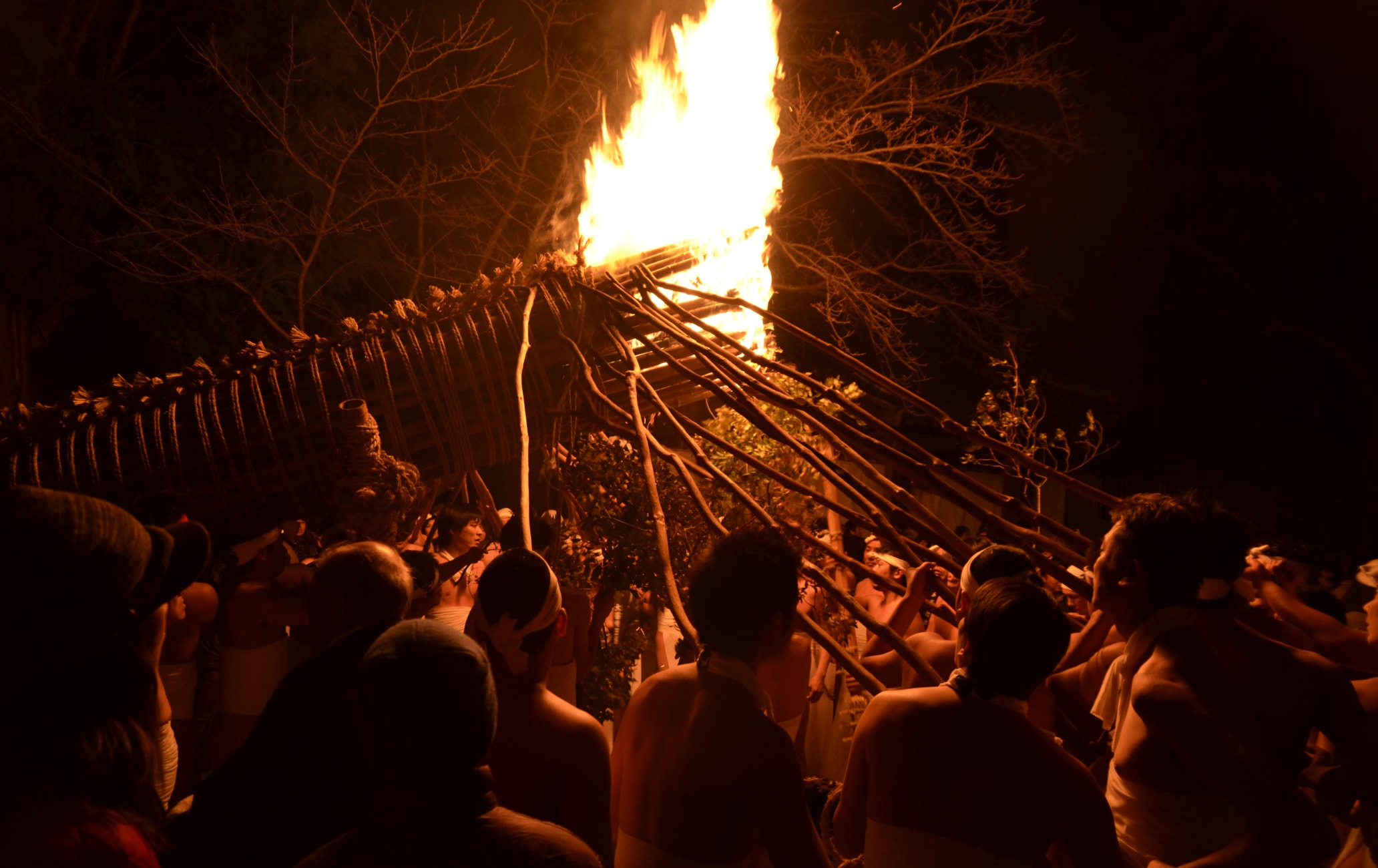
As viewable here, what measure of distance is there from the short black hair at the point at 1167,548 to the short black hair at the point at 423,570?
2.66m

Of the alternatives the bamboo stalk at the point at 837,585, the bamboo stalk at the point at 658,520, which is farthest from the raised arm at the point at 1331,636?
A: the bamboo stalk at the point at 658,520

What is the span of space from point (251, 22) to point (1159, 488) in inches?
556

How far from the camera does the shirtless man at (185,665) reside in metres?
4.08

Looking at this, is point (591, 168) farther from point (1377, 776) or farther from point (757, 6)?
point (1377, 776)

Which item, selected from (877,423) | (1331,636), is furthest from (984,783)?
(1331,636)

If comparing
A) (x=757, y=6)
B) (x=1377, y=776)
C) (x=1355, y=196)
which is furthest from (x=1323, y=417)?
(x=1377, y=776)

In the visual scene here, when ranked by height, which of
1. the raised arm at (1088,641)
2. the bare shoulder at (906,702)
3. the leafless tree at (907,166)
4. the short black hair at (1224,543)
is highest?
the leafless tree at (907,166)

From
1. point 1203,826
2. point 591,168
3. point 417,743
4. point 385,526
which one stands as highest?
point 591,168

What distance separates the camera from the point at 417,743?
1.36 meters

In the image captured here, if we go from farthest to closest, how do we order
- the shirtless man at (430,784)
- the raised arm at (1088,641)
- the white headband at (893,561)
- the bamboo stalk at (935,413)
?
the white headband at (893,561), the bamboo stalk at (935,413), the raised arm at (1088,641), the shirtless man at (430,784)

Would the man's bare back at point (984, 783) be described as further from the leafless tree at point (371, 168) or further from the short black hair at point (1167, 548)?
the leafless tree at point (371, 168)

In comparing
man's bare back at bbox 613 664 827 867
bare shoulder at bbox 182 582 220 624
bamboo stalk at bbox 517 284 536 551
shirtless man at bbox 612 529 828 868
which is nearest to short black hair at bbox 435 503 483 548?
bamboo stalk at bbox 517 284 536 551

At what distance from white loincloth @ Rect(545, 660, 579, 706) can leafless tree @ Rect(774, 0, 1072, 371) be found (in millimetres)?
6172

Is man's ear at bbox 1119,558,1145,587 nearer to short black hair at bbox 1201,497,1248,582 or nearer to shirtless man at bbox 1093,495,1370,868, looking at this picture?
shirtless man at bbox 1093,495,1370,868
